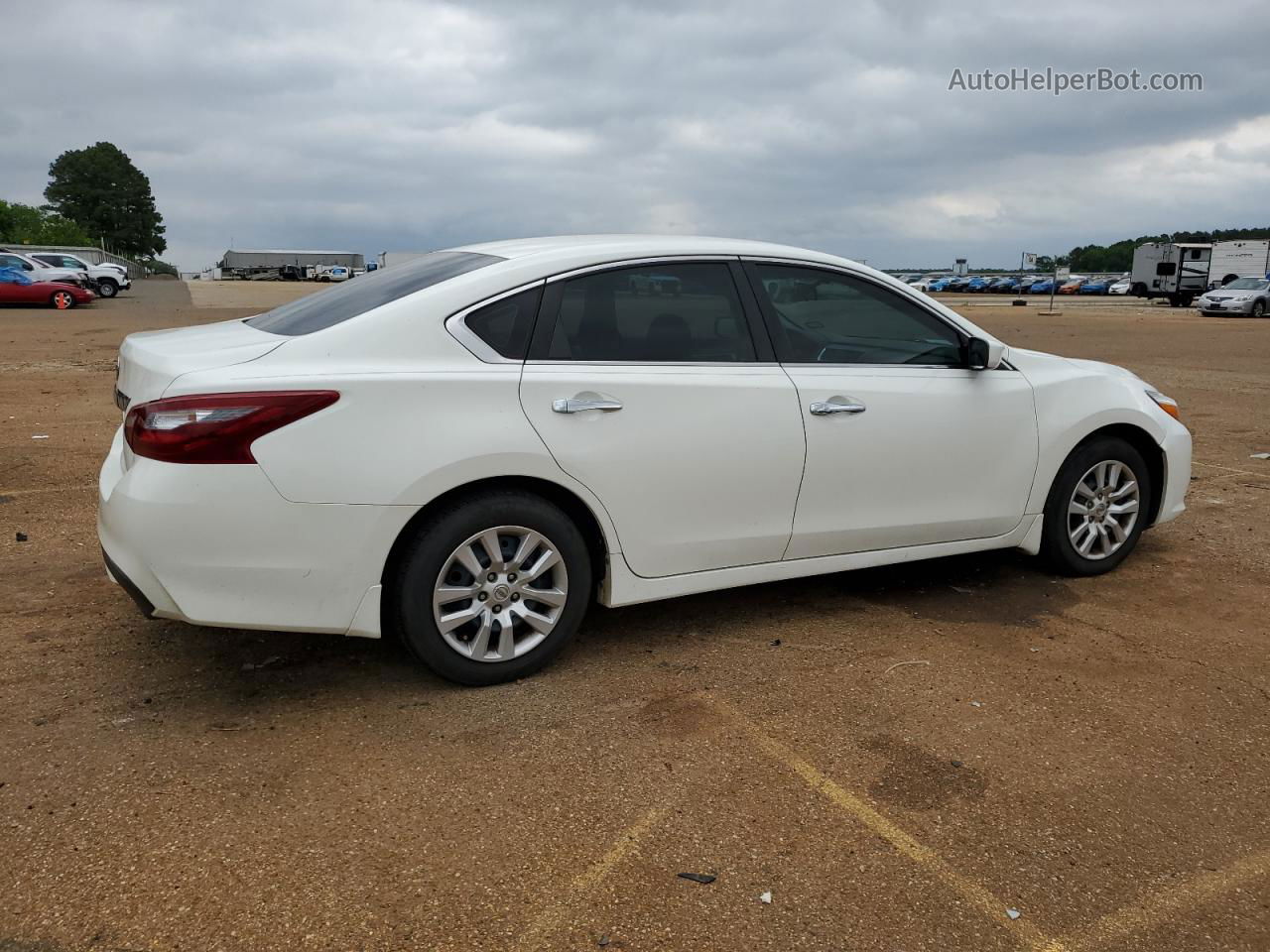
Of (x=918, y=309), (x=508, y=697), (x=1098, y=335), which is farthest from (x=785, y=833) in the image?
(x=1098, y=335)

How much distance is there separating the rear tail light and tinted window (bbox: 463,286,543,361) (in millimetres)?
751

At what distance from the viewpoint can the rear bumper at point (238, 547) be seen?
3.33 metres

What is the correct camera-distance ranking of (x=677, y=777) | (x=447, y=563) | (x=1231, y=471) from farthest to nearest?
(x=1231, y=471)
(x=447, y=563)
(x=677, y=777)

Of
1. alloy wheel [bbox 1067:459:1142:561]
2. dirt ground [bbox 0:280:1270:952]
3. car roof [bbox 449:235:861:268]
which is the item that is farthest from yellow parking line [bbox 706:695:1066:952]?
alloy wheel [bbox 1067:459:1142:561]

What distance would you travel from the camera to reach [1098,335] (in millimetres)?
25203

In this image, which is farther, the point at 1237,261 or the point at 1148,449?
the point at 1237,261

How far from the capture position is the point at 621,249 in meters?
4.14

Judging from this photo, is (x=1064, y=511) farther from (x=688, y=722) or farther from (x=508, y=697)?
(x=508, y=697)

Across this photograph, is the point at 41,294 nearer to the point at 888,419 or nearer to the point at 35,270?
the point at 35,270

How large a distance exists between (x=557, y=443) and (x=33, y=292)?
30.5m

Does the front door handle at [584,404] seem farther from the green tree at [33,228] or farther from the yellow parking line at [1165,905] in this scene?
the green tree at [33,228]

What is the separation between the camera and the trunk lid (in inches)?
137

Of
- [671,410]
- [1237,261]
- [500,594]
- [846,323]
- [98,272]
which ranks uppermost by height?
[1237,261]

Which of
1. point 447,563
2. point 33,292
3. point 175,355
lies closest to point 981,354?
point 447,563
